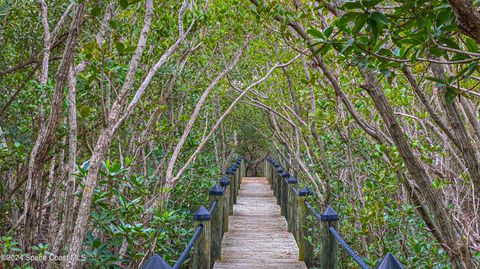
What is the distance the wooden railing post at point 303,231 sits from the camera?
5.95 metres

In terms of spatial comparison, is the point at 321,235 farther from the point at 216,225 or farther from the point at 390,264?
the point at 390,264

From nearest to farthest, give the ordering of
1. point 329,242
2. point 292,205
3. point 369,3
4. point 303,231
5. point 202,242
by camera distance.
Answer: point 369,3, point 329,242, point 202,242, point 303,231, point 292,205

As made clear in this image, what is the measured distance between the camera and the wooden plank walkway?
6.12 metres

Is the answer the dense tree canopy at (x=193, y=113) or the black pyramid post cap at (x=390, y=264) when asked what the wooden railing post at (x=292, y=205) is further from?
the black pyramid post cap at (x=390, y=264)

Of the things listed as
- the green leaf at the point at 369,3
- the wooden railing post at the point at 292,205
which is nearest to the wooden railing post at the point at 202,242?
the wooden railing post at the point at 292,205

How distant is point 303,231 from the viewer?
20.5ft

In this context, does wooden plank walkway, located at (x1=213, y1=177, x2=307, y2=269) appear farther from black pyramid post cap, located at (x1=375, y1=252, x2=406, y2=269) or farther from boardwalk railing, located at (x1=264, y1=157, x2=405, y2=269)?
black pyramid post cap, located at (x1=375, y1=252, x2=406, y2=269)

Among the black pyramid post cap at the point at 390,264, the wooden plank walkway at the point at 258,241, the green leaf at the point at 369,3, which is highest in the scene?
the green leaf at the point at 369,3

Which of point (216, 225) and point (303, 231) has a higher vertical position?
point (216, 225)

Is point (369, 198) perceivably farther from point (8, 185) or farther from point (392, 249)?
point (8, 185)

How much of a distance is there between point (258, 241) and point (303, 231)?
1.45 metres

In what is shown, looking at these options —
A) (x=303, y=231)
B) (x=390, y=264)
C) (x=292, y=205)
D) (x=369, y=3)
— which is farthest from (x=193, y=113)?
(x=369, y=3)

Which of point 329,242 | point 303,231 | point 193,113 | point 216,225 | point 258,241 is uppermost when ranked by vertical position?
point 193,113

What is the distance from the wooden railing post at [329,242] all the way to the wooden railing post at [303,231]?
64.3 inches
